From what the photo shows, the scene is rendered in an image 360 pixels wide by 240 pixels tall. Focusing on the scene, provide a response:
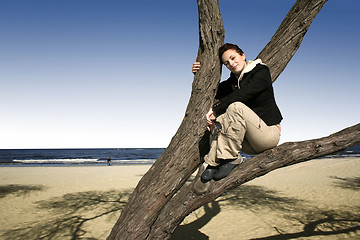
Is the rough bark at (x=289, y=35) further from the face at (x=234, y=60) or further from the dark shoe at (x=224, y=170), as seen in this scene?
the dark shoe at (x=224, y=170)

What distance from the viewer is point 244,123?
2.29 meters

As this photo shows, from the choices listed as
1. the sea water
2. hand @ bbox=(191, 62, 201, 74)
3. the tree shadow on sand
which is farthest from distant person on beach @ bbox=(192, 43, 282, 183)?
the sea water

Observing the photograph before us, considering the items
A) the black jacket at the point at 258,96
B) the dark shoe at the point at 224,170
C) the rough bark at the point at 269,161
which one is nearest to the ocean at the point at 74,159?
the rough bark at the point at 269,161

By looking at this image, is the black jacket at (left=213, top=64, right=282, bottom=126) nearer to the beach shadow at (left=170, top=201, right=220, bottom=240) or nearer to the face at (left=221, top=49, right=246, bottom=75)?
the face at (left=221, top=49, right=246, bottom=75)

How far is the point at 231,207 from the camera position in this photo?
7180 millimetres

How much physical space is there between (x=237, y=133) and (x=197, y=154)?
2.21ft

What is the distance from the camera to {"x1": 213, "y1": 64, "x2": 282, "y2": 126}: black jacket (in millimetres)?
2361

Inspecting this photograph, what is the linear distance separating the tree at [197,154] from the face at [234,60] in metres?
0.14

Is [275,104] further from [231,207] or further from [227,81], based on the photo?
[231,207]

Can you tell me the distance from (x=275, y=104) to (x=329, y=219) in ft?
17.2

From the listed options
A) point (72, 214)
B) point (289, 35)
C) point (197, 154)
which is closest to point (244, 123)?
point (197, 154)

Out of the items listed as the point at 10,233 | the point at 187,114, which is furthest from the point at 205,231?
the point at 10,233

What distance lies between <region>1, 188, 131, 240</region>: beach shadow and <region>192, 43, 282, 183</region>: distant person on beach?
442 cm

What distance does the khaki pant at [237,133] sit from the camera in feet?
7.47
